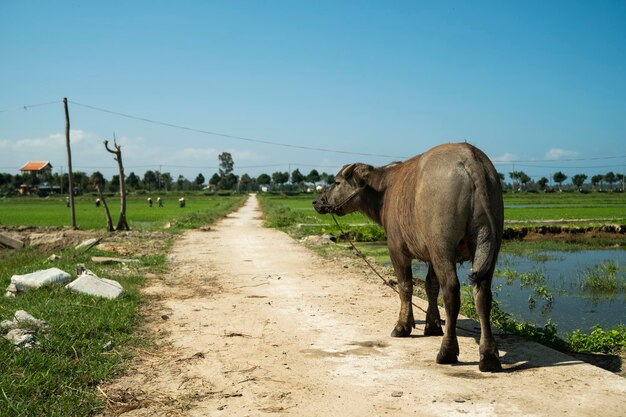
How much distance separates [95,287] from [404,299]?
167 inches

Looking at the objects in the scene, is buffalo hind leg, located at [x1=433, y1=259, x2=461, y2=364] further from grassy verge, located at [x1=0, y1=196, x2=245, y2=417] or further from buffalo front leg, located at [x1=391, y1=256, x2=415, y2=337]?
grassy verge, located at [x1=0, y1=196, x2=245, y2=417]

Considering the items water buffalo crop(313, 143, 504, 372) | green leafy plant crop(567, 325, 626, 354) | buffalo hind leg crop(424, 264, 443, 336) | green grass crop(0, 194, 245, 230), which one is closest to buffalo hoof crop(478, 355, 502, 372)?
water buffalo crop(313, 143, 504, 372)

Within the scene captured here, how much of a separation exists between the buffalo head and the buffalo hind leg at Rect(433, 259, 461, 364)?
1960 millimetres

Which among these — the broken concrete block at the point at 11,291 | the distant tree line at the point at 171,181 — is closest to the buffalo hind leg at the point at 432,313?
the broken concrete block at the point at 11,291

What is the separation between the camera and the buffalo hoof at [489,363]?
4.31 meters

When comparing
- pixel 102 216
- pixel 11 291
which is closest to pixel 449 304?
pixel 11 291

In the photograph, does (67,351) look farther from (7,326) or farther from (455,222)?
(455,222)

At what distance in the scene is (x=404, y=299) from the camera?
563cm

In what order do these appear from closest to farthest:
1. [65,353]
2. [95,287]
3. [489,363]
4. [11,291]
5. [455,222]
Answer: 1. [489,363]
2. [455,222]
3. [65,353]
4. [95,287]
5. [11,291]

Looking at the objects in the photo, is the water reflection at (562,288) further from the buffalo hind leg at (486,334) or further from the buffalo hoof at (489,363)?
the buffalo hoof at (489,363)

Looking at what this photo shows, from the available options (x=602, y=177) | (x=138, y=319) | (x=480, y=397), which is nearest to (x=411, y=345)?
(x=480, y=397)

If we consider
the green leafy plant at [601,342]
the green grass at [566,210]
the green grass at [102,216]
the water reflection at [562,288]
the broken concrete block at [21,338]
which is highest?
the broken concrete block at [21,338]

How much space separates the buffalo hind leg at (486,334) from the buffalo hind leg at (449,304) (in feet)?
0.65

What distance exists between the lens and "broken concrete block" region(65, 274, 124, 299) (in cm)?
715
